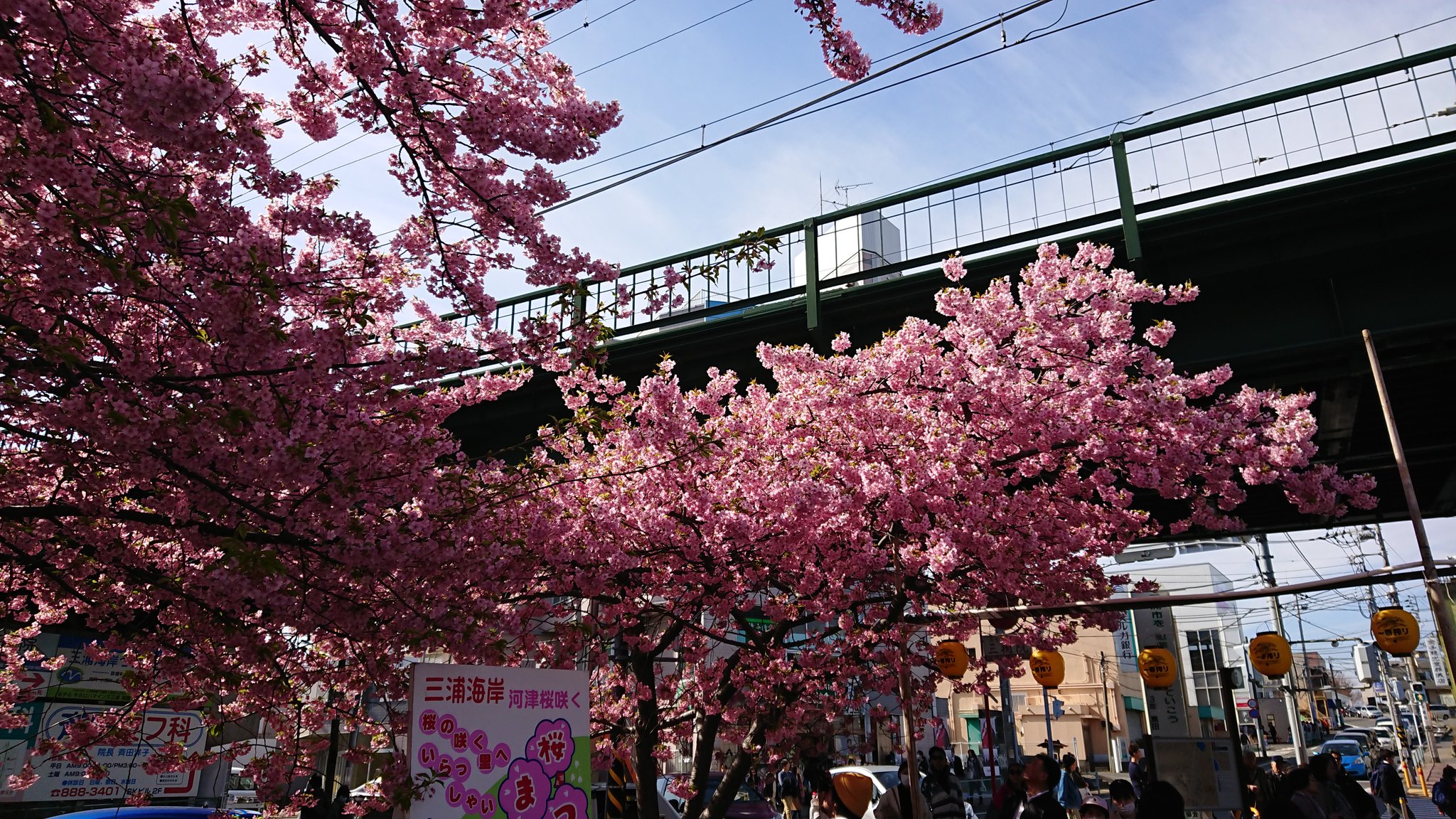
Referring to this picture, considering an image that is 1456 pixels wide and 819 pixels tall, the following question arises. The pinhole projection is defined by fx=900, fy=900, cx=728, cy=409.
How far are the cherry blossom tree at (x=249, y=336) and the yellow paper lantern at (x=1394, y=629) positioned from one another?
11.3m

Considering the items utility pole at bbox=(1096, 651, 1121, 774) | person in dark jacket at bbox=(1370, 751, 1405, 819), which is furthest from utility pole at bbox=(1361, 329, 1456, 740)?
utility pole at bbox=(1096, 651, 1121, 774)

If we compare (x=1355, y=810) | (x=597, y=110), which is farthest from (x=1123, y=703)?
(x=597, y=110)

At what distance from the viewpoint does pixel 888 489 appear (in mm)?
9914

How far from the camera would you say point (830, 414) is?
1083 cm

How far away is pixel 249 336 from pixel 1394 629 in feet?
46.3

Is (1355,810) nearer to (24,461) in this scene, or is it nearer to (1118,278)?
(1118,278)

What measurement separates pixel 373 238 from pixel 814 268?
8.17 meters

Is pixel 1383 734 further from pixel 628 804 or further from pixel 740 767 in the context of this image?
pixel 740 767

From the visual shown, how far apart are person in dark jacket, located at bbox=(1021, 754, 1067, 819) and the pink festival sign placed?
469cm

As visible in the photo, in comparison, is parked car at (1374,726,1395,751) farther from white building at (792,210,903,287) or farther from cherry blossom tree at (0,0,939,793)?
cherry blossom tree at (0,0,939,793)

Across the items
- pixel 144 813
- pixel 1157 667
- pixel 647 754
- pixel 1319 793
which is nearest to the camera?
pixel 144 813

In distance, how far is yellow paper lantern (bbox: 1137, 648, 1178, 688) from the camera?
1381cm

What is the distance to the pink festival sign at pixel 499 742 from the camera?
6.53 metres

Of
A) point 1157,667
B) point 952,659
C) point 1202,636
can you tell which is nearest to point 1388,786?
point 1157,667
